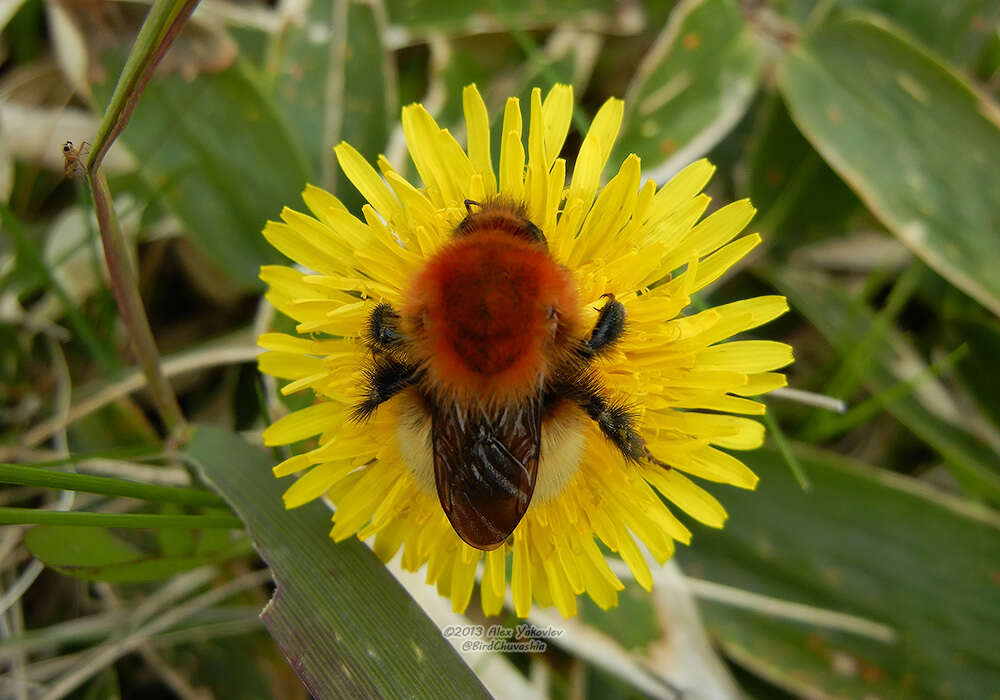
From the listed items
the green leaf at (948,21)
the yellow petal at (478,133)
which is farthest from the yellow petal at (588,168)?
the green leaf at (948,21)

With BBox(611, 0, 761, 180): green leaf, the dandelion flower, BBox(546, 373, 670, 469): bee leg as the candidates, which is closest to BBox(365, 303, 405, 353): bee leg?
the dandelion flower

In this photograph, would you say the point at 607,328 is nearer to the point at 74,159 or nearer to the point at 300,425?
the point at 300,425

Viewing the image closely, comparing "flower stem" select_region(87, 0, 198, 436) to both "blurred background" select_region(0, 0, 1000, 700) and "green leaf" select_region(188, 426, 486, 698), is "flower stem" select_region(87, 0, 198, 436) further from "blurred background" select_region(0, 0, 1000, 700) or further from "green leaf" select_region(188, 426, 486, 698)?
"green leaf" select_region(188, 426, 486, 698)

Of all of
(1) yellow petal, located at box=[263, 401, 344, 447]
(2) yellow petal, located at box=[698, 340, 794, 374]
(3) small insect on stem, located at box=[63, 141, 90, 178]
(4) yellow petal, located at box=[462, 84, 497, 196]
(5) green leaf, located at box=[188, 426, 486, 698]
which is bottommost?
(5) green leaf, located at box=[188, 426, 486, 698]

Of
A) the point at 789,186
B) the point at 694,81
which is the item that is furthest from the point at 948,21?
the point at 694,81

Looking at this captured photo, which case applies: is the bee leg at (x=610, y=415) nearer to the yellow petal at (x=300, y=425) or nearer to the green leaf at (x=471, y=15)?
the yellow petal at (x=300, y=425)
